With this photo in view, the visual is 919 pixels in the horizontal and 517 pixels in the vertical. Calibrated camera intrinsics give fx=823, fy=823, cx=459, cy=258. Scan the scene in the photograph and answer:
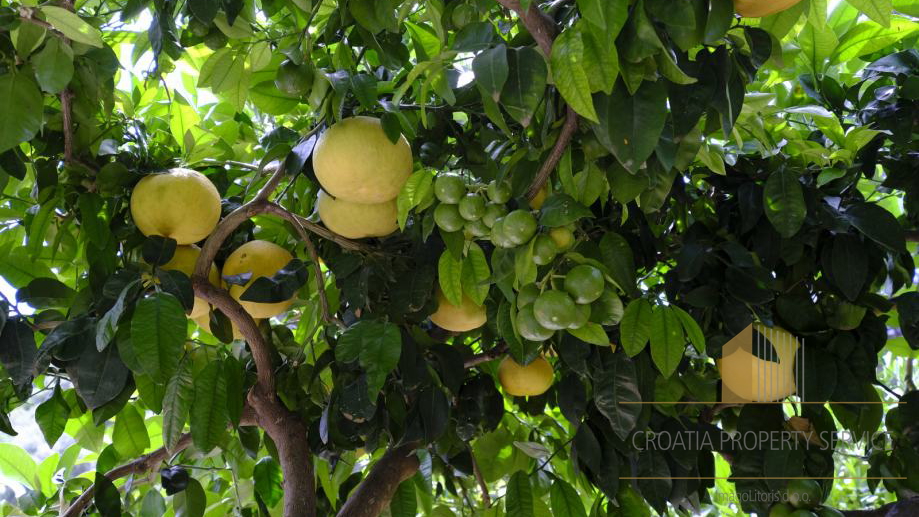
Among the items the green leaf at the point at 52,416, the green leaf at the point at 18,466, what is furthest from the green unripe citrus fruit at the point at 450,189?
the green leaf at the point at 18,466

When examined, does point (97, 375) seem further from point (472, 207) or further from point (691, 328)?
point (691, 328)

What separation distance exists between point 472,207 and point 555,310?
0.56 ft

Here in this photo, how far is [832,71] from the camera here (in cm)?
145

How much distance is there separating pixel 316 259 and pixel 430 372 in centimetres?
24

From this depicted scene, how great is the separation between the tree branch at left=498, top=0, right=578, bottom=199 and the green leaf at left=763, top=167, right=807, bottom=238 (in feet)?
1.18

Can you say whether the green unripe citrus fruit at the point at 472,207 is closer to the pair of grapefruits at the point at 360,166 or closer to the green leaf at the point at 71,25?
the pair of grapefruits at the point at 360,166

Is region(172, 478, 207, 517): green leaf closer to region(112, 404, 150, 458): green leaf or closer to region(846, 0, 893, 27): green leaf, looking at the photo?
region(112, 404, 150, 458): green leaf

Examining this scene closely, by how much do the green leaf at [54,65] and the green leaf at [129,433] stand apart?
741 millimetres

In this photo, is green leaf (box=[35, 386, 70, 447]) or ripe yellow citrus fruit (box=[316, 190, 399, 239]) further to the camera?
green leaf (box=[35, 386, 70, 447])

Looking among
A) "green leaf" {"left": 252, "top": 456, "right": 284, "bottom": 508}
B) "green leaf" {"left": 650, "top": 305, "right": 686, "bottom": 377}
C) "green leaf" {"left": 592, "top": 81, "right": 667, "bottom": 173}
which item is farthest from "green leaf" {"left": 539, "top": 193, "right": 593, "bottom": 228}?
"green leaf" {"left": 252, "top": 456, "right": 284, "bottom": 508}

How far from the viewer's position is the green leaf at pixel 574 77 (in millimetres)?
759

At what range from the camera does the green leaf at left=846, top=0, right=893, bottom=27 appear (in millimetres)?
845

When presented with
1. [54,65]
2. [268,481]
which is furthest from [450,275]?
[268,481]

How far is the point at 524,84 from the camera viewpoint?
82 cm
